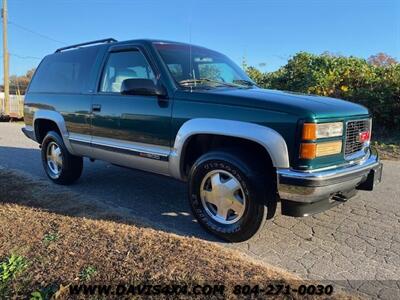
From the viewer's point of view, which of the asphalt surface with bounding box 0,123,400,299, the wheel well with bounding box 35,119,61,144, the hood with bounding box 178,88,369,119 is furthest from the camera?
the wheel well with bounding box 35,119,61,144

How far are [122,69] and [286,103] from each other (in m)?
2.37

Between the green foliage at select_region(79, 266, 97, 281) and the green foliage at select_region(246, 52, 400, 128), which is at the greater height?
the green foliage at select_region(246, 52, 400, 128)

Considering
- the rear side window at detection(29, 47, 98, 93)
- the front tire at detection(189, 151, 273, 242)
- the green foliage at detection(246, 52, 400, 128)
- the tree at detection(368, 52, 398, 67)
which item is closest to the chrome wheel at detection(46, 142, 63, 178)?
the rear side window at detection(29, 47, 98, 93)

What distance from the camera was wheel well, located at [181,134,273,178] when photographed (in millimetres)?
4023

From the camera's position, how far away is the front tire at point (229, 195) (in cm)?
385

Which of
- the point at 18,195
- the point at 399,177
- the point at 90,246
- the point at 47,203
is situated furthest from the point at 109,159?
the point at 399,177

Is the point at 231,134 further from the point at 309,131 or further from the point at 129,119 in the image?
the point at 129,119

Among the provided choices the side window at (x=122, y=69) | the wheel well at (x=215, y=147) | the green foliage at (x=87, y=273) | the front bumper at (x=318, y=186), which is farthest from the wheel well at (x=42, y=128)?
the front bumper at (x=318, y=186)

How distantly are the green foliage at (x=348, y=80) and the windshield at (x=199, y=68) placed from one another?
5936 millimetres

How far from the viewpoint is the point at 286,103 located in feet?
12.3

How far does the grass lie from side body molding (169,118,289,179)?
0.82 meters

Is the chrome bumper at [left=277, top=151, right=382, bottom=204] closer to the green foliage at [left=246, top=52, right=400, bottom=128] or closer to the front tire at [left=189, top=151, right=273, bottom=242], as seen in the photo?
the front tire at [left=189, top=151, right=273, bottom=242]

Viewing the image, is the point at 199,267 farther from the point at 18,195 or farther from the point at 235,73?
the point at 18,195

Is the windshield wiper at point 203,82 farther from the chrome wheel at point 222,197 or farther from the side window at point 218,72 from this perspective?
the chrome wheel at point 222,197
